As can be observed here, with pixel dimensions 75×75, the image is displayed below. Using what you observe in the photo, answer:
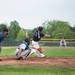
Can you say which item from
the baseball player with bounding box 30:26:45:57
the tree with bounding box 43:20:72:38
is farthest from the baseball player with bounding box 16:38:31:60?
the tree with bounding box 43:20:72:38

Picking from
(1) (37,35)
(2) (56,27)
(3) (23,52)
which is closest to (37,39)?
(1) (37,35)

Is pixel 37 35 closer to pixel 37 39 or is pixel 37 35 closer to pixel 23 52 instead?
pixel 37 39

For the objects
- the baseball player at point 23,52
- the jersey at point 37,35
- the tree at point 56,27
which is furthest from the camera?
the tree at point 56,27

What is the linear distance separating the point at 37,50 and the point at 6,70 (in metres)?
9.06

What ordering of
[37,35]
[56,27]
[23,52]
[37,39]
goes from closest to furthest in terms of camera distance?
[23,52] < [37,35] < [37,39] < [56,27]

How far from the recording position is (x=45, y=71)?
47.3 ft

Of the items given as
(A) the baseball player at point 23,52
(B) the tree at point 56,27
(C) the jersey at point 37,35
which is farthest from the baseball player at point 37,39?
(B) the tree at point 56,27

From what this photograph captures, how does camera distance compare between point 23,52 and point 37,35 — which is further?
point 37,35

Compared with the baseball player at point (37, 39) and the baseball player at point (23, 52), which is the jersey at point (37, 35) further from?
the baseball player at point (23, 52)

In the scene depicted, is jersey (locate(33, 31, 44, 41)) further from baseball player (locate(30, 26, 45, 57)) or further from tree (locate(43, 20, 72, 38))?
tree (locate(43, 20, 72, 38))

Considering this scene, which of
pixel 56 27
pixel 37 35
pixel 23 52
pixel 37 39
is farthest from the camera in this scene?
pixel 56 27

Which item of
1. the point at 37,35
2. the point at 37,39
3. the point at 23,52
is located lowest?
the point at 23,52

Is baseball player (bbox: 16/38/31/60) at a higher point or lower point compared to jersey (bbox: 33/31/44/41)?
lower

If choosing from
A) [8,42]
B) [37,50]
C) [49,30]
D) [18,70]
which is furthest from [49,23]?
[18,70]
